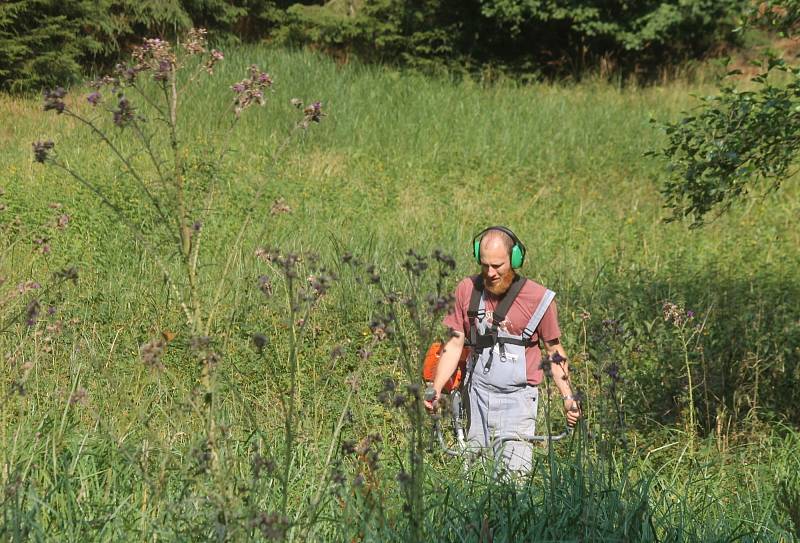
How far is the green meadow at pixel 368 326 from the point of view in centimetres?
329

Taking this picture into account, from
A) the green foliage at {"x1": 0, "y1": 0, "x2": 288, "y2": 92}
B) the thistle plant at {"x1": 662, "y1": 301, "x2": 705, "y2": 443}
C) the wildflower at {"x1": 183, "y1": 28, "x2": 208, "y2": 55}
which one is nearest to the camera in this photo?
the wildflower at {"x1": 183, "y1": 28, "x2": 208, "y2": 55}

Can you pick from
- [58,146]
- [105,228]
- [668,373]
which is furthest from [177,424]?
[58,146]

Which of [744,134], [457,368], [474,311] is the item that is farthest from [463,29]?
[474,311]

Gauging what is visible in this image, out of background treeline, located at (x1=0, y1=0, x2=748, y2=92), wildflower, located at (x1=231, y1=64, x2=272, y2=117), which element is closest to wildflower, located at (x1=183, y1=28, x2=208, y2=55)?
wildflower, located at (x1=231, y1=64, x2=272, y2=117)

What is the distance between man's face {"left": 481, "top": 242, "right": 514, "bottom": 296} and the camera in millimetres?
4645

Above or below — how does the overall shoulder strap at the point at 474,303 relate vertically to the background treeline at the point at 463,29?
above

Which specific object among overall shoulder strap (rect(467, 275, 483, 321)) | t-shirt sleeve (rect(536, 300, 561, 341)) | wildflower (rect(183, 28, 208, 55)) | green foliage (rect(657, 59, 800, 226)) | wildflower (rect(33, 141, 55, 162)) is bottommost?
t-shirt sleeve (rect(536, 300, 561, 341))

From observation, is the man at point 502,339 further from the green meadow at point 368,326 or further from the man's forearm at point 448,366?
the green meadow at point 368,326

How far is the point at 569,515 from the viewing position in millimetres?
3576

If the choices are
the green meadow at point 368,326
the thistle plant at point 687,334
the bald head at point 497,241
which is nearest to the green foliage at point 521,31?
the green meadow at point 368,326

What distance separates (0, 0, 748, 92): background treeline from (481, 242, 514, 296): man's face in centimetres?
1275

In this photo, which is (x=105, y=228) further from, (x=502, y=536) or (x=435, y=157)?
(x=502, y=536)

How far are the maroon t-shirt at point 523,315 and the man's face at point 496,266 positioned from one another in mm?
79

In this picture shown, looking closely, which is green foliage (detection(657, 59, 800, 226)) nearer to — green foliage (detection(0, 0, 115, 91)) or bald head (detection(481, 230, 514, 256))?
bald head (detection(481, 230, 514, 256))
